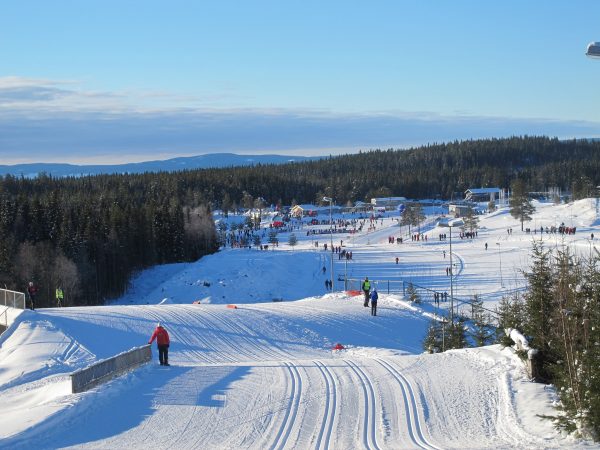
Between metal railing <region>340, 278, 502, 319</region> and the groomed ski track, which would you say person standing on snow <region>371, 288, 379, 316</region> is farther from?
the groomed ski track

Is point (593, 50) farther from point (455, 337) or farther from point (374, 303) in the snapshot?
point (374, 303)

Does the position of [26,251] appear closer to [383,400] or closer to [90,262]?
[90,262]

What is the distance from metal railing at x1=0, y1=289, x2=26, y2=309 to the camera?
28.5 meters

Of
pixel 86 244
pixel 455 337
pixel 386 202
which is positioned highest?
pixel 455 337

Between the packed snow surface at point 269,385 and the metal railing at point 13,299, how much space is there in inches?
71.2

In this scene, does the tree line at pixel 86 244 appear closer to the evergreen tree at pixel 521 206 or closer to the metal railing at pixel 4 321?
the metal railing at pixel 4 321

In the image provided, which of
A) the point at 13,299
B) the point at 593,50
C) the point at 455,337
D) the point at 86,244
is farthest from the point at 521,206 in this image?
the point at 593,50

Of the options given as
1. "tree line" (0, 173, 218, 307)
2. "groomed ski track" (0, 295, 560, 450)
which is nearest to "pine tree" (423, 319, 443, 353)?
"groomed ski track" (0, 295, 560, 450)

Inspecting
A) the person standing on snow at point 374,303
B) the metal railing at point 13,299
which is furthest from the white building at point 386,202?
the metal railing at point 13,299

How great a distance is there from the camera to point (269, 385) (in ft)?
48.9

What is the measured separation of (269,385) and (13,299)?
17.4 m

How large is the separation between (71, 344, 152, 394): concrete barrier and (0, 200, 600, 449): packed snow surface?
0.33 metres

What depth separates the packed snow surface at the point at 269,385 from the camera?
11.3m

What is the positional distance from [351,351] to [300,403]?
33.9 ft
